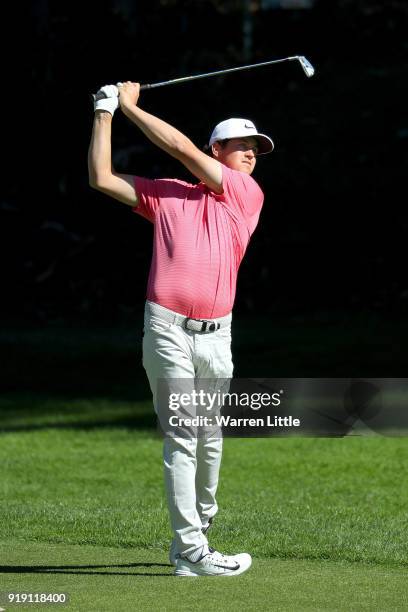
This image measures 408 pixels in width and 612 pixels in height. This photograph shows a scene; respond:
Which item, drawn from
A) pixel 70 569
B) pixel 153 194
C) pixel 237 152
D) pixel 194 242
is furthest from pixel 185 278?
pixel 70 569

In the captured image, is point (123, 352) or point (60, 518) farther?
point (123, 352)

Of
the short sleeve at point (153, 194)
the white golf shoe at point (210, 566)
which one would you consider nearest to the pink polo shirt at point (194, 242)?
the short sleeve at point (153, 194)

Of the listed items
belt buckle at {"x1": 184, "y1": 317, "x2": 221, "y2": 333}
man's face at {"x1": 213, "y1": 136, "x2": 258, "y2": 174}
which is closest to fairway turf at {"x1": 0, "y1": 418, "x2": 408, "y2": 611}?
belt buckle at {"x1": 184, "y1": 317, "x2": 221, "y2": 333}

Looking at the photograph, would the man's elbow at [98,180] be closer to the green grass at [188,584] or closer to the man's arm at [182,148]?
the man's arm at [182,148]

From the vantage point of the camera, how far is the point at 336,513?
33.4 feet

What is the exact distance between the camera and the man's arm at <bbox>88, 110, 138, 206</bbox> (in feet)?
21.9

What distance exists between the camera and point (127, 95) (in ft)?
22.5

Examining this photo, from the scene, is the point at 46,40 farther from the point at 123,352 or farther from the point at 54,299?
the point at 123,352

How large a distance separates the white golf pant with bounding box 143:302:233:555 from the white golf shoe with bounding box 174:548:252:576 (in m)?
0.06

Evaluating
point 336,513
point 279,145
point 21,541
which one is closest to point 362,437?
point 336,513

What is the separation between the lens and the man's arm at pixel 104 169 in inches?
263

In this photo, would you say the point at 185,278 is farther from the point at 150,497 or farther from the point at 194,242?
the point at 150,497

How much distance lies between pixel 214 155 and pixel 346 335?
1520cm

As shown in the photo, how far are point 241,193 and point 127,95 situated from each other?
2.24ft
